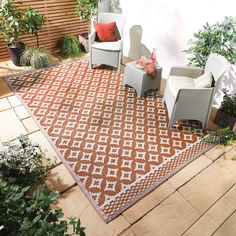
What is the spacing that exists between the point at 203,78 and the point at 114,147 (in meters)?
1.47

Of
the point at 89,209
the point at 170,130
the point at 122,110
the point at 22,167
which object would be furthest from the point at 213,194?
the point at 22,167

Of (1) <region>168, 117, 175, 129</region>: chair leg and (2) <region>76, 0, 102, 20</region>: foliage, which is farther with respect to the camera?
(2) <region>76, 0, 102, 20</region>: foliage

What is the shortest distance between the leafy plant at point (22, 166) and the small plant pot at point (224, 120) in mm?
2445

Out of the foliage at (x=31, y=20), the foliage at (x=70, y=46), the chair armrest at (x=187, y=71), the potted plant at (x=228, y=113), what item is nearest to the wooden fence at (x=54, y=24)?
the foliage at (x=70, y=46)

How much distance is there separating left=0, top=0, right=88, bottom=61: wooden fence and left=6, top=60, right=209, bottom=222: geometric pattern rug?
892 millimetres

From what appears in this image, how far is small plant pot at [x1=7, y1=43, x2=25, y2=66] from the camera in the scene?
181 inches

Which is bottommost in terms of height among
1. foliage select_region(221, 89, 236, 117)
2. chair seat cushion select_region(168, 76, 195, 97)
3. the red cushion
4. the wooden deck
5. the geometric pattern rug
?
the wooden deck

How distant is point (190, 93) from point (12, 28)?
3.17 meters

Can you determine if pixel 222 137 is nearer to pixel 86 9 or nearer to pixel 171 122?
pixel 171 122

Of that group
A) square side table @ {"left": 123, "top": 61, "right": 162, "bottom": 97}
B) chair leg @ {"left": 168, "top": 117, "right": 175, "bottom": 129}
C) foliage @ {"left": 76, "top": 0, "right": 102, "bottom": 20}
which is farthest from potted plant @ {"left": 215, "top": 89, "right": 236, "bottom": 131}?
foliage @ {"left": 76, "top": 0, "right": 102, "bottom": 20}

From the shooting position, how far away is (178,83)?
11.7 feet

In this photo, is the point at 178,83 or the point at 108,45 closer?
the point at 178,83

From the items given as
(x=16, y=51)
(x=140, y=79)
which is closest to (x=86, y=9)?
(x=16, y=51)

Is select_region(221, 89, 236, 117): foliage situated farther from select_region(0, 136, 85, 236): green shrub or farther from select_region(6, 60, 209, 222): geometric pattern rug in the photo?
select_region(0, 136, 85, 236): green shrub
